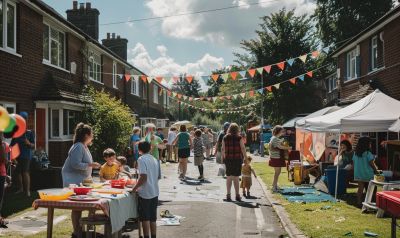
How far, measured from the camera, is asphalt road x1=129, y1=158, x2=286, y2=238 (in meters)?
7.95

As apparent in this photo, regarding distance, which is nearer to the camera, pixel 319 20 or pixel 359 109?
pixel 359 109

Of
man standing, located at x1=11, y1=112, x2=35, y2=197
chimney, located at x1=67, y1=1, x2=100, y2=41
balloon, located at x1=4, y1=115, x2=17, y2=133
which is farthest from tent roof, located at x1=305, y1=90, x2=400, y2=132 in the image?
chimney, located at x1=67, y1=1, x2=100, y2=41

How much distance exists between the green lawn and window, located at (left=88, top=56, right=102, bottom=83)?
46.4ft

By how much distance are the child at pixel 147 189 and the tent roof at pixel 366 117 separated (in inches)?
231

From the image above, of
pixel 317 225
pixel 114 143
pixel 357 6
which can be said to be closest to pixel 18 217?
pixel 317 225

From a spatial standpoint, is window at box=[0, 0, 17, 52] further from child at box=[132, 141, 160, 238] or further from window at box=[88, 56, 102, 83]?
child at box=[132, 141, 160, 238]

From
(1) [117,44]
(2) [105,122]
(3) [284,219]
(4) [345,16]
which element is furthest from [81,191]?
(4) [345,16]

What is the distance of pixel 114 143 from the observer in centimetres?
1867

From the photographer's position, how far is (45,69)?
15.9 meters

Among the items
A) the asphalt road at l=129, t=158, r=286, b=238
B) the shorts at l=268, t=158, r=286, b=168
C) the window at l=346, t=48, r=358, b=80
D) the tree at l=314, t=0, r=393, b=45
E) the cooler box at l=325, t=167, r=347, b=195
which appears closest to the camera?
the asphalt road at l=129, t=158, r=286, b=238

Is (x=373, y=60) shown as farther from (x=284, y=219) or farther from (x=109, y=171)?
(x=109, y=171)

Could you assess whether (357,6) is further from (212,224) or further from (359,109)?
(212,224)

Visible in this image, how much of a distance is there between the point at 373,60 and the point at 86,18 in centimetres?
Result: 1570

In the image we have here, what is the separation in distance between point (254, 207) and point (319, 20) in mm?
32668
